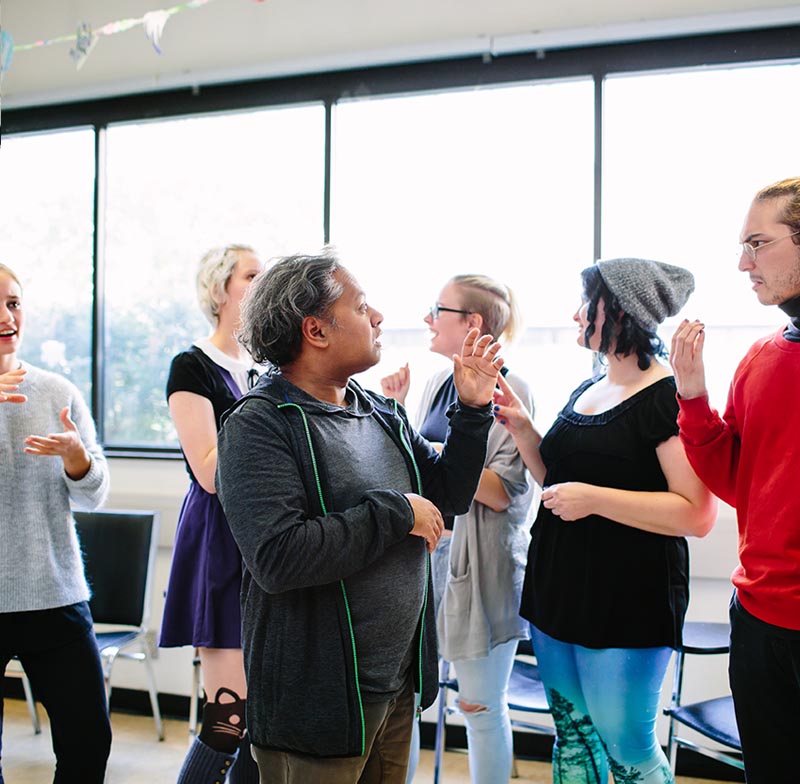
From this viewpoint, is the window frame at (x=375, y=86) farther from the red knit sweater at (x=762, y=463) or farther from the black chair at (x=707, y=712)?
the red knit sweater at (x=762, y=463)

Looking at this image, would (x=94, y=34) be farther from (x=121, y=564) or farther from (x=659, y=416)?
(x=659, y=416)

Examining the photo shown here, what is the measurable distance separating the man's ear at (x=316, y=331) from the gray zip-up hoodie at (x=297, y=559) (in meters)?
0.12

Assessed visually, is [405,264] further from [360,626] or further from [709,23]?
[360,626]

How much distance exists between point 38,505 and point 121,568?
3.78ft

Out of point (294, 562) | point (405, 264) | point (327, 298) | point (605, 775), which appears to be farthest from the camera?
point (405, 264)

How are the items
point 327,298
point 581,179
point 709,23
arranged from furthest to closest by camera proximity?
point 581,179 < point 709,23 < point 327,298

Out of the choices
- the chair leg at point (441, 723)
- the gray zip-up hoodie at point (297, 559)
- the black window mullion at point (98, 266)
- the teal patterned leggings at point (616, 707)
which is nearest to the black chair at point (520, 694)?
the chair leg at point (441, 723)

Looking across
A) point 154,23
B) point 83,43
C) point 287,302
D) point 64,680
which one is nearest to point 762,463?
point 287,302

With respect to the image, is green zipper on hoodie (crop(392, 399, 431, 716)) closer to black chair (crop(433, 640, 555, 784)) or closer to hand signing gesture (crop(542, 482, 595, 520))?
hand signing gesture (crop(542, 482, 595, 520))

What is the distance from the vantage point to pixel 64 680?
1.98m

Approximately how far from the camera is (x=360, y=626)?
1.40m

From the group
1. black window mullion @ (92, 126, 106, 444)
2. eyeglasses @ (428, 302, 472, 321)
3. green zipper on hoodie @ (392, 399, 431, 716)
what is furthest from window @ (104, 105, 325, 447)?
green zipper on hoodie @ (392, 399, 431, 716)

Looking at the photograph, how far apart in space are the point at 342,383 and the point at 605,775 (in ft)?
3.99

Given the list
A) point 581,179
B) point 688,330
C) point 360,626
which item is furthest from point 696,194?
point 360,626
